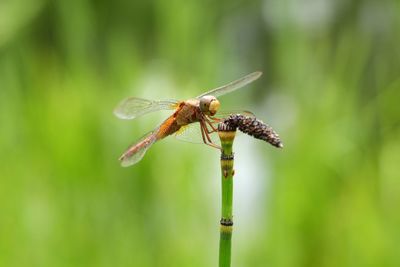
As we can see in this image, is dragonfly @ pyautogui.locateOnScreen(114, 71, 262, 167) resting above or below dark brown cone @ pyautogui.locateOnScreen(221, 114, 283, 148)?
above

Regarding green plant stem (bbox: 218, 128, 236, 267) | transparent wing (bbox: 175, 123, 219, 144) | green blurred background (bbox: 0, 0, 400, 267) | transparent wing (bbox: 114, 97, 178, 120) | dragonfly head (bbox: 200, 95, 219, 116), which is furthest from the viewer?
green blurred background (bbox: 0, 0, 400, 267)

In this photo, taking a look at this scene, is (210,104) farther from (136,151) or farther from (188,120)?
(136,151)

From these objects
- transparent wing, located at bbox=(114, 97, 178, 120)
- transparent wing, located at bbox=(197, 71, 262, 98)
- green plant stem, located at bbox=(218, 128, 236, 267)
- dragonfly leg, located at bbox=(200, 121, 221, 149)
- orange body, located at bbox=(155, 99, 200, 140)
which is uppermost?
transparent wing, located at bbox=(197, 71, 262, 98)

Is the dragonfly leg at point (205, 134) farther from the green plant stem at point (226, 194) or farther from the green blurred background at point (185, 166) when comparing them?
the green blurred background at point (185, 166)

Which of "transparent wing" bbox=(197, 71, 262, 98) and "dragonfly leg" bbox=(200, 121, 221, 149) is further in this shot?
"transparent wing" bbox=(197, 71, 262, 98)

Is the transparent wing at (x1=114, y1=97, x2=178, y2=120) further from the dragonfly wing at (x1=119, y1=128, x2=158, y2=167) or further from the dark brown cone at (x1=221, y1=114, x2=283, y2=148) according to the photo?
the dark brown cone at (x1=221, y1=114, x2=283, y2=148)

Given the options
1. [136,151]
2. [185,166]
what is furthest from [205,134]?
[185,166]

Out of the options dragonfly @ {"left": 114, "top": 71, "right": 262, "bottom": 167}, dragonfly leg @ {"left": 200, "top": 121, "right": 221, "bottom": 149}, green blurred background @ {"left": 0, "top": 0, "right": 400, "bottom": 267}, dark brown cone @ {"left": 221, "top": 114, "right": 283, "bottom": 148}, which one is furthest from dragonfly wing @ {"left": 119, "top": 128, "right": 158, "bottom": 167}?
green blurred background @ {"left": 0, "top": 0, "right": 400, "bottom": 267}

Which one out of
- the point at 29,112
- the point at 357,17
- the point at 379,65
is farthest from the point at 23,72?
the point at 357,17
